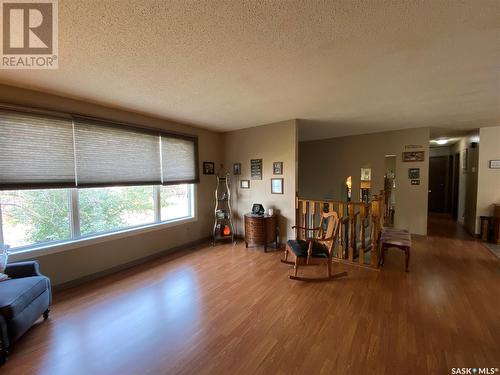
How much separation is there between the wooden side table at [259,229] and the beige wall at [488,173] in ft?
14.7

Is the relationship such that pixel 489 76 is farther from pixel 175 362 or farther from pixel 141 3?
pixel 175 362

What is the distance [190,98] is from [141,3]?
1475mm

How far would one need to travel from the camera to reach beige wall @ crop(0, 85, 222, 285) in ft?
8.14

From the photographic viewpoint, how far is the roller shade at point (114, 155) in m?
2.73

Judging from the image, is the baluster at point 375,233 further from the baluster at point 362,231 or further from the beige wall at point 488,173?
the beige wall at point 488,173

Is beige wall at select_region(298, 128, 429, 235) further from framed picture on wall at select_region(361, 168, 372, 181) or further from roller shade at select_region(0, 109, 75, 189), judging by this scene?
roller shade at select_region(0, 109, 75, 189)

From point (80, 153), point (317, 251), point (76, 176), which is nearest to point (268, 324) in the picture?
point (317, 251)

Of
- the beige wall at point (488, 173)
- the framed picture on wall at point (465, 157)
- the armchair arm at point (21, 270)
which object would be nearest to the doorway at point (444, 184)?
the framed picture on wall at point (465, 157)

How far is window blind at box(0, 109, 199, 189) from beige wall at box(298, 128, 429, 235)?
3.89m

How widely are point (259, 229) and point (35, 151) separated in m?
3.21

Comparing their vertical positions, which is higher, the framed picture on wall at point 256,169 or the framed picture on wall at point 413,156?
the framed picture on wall at point 413,156

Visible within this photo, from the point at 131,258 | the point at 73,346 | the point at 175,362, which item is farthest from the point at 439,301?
the point at 131,258

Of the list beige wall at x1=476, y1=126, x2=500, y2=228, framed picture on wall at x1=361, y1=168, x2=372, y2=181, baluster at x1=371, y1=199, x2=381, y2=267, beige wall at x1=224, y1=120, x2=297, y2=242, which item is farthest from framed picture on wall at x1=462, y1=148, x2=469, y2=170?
beige wall at x1=224, y1=120, x2=297, y2=242

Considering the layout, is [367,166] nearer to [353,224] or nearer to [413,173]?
[413,173]
